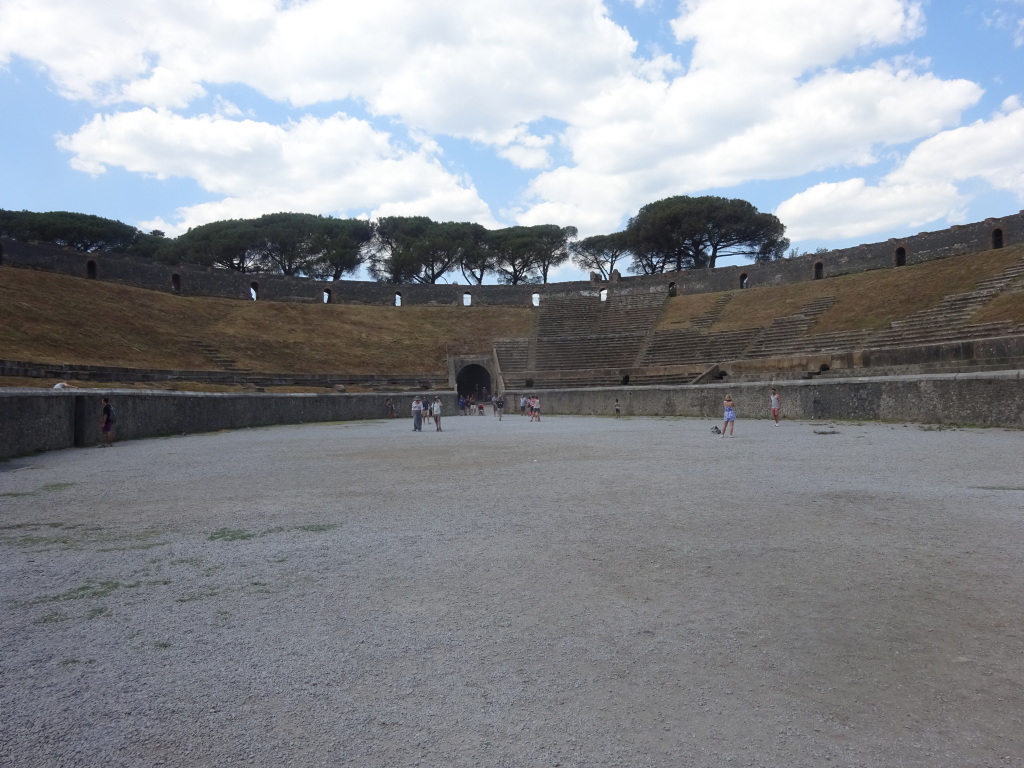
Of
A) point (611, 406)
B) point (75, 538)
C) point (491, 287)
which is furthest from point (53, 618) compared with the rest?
point (491, 287)

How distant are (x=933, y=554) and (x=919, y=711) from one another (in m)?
2.21

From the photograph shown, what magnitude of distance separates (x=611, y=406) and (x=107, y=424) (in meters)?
18.0

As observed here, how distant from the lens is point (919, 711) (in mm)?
2320

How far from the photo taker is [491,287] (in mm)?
50312

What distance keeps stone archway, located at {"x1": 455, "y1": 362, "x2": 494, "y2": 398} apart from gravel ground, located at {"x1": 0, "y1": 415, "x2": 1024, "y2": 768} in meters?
37.7

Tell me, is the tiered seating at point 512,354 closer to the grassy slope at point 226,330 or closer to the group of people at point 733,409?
the grassy slope at point 226,330

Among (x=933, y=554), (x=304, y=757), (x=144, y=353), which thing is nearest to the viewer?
(x=304, y=757)

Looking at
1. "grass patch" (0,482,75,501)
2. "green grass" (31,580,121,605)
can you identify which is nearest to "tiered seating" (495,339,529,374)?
"grass patch" (0,482,75,501)

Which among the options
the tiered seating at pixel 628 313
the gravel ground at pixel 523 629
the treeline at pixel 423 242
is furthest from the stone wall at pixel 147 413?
the treeline at pixel 423 242

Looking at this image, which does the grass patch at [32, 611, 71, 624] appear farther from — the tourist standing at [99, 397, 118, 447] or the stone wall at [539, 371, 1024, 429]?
the stone wall at [539, 371, 1024, 429]

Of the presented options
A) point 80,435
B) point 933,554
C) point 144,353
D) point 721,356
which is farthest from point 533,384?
point 933,554

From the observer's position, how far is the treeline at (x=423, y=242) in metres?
56.6

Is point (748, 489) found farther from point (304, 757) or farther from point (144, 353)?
point (144, 353)

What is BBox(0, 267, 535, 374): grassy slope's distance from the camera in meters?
26.6
